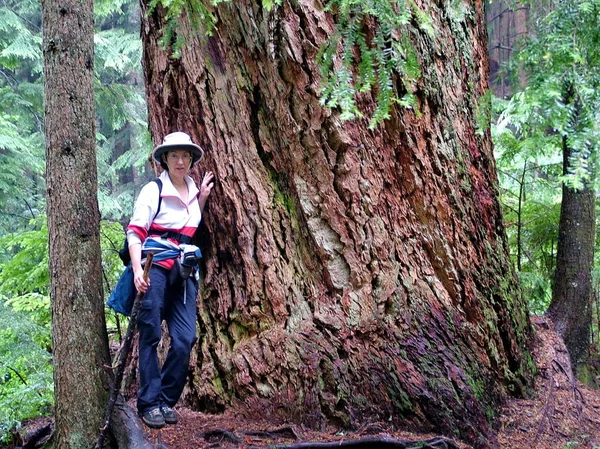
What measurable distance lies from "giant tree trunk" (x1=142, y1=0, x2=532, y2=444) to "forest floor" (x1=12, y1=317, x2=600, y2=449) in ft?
0.52

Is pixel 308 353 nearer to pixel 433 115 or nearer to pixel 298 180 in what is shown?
pixel 298 180

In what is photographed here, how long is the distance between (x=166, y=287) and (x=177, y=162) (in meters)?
1.02

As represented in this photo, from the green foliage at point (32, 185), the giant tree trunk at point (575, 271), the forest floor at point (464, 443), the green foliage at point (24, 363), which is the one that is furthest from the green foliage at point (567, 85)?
the green foliage at point (24, 363)

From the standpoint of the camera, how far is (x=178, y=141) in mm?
4340

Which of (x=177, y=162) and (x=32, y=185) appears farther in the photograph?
(x=32, y=185)

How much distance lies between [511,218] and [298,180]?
5.53 m

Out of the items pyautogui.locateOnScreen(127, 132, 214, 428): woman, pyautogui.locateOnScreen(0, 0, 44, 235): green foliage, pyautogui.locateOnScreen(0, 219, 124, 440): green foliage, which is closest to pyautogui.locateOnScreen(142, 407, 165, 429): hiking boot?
pyautogui.locateOnScreen(127, 132, 214, 428): woman

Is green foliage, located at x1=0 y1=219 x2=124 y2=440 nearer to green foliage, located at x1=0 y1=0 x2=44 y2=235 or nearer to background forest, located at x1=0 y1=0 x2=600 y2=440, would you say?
background forest, located at x1=0 y1=0 x2=600 y2=440

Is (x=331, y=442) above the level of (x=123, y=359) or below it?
below

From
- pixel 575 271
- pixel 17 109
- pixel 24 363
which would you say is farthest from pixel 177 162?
pixel 17 109

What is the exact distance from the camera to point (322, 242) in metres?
4.63

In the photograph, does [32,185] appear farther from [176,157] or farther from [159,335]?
[159,335]

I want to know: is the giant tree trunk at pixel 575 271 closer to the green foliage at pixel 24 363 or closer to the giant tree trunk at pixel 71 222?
the giant tree trunk at pixel 71 222

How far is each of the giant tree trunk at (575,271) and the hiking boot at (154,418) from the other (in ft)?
16.7
